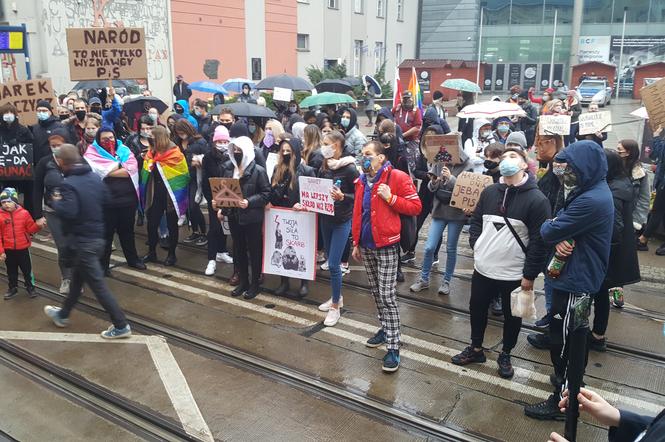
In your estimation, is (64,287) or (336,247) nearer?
(336,247)

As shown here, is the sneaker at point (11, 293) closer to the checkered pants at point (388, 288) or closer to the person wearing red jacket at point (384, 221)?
the person wearing red jacket at point (384, 221)

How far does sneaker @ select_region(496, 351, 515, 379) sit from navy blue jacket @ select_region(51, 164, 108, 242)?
13.2ft

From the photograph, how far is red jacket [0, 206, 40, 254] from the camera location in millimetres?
6609

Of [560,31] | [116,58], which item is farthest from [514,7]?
[116,58]

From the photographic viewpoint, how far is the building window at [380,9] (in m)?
41.5

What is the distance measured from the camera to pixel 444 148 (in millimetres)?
6754

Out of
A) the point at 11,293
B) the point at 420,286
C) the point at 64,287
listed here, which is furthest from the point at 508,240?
the point at 11,293

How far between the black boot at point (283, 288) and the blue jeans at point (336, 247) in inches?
41.6

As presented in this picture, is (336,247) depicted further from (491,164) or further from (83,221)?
(83,221)

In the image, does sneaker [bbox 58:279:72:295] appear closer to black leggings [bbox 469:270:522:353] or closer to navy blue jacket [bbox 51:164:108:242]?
navy blue jacket [bbox 51:164:108:242]

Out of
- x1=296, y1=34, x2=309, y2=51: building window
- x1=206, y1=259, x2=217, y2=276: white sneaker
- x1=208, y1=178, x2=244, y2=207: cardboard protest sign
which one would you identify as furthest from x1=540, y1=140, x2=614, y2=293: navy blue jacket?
x1=296, y1=34, x2=309, y2=51: building window

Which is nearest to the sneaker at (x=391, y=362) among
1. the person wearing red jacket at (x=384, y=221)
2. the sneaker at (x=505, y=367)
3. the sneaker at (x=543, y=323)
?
the person wearing red jacket at (x=384, y=221)

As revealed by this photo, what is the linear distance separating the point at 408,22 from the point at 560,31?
14.6m

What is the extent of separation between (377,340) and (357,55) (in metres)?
36.4
